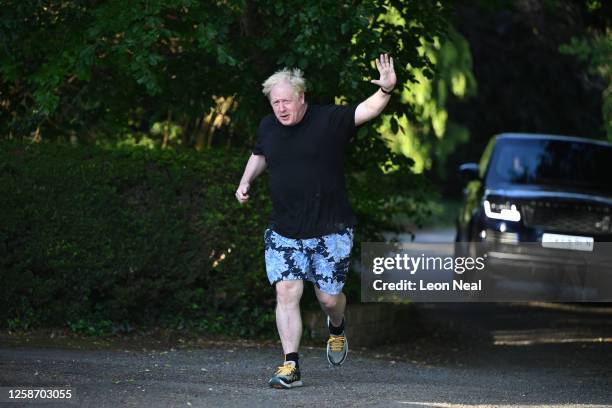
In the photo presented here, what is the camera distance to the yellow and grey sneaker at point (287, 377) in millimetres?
7344

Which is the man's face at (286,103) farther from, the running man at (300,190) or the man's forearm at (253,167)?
the man's forearm at (253,167)

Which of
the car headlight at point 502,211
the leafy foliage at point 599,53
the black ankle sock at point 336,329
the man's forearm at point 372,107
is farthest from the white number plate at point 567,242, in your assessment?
the man's forearm at point 372,107

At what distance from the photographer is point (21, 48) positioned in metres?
9.69

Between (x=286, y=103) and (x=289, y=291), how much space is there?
120 cm

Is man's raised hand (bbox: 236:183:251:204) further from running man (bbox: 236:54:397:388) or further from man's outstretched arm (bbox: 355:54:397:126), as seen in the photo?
man's outstretched arm (bbox: 355:54:397:126)

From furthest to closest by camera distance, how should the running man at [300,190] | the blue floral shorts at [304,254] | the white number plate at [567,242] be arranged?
1. the white number plate at [567,242]
2. the blue floral shorts at [304,254]
3. the running man at [300,190]

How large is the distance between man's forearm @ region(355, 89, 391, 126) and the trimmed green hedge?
2.72 meters

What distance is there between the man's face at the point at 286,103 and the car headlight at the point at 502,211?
5.38 meters

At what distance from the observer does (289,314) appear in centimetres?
753

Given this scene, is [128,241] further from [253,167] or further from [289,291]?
[289,291]

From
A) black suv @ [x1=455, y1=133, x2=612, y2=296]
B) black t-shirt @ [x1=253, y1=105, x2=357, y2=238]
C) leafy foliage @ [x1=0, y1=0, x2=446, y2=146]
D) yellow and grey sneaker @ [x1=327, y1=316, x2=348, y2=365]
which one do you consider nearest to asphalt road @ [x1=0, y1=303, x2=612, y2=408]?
yellow and grey sneaker @ [x1=327, y1=316, x2=348, y2=365]

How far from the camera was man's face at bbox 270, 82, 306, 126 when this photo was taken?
7.22 meters

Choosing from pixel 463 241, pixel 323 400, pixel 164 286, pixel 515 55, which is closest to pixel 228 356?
pixel 164 286

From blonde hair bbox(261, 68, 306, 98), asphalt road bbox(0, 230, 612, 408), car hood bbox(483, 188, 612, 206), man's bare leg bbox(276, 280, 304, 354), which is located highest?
blonde hair bbox(261, 68, 306, 98)
